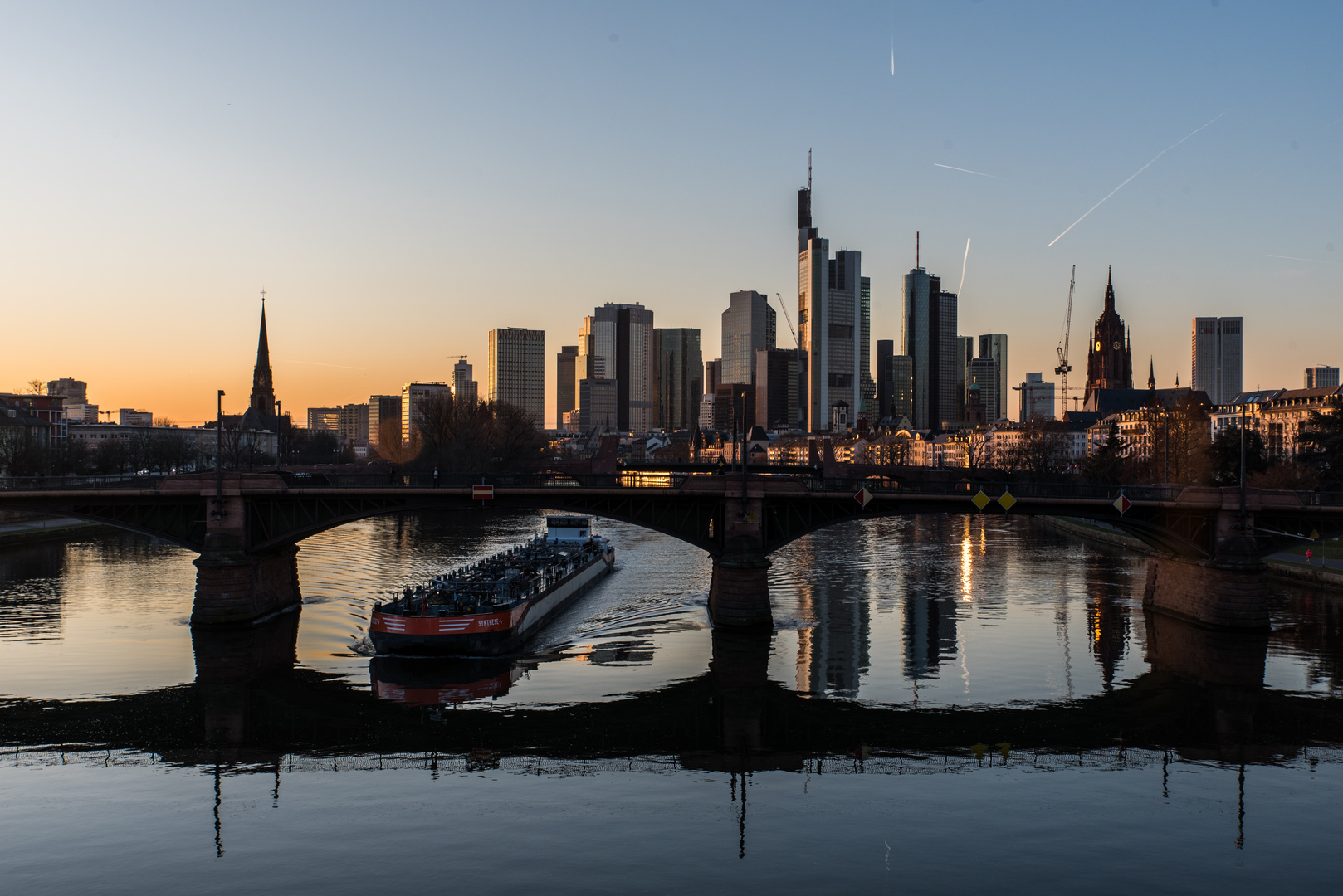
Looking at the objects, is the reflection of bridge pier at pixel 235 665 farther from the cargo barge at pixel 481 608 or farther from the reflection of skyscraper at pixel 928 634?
the reflection of skyscraper at pixel 928 634

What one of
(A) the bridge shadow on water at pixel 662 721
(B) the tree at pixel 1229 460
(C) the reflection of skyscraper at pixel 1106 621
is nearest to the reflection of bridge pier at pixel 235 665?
(A) the bridge shadow on water at pixel 662 721

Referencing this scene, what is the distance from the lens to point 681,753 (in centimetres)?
3716

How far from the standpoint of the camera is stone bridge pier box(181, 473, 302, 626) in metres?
57.1

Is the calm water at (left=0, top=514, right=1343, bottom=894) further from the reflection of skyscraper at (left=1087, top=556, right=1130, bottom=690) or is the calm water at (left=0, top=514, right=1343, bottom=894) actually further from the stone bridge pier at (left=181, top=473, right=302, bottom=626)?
the stone bridge pier at (left=181, top=473, right=302, bottom=626)

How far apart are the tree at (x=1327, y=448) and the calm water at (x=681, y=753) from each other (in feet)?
101

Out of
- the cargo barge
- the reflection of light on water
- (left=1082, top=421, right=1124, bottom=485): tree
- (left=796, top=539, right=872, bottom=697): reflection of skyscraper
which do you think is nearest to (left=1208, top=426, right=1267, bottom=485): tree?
(left=1082, top=421, right=1124, bottom=485): tree

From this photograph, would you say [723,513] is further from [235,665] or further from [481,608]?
[235,665]

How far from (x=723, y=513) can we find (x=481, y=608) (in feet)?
48.3

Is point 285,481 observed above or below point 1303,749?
above

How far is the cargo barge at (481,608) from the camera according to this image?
5050 centimetres

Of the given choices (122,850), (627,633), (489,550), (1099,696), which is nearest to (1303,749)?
(1099,696)

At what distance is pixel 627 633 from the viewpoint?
192 ft

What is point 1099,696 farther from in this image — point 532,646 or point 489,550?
point 489,550

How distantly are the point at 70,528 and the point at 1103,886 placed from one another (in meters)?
112
